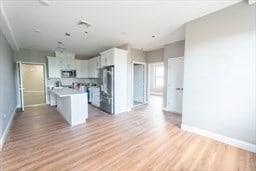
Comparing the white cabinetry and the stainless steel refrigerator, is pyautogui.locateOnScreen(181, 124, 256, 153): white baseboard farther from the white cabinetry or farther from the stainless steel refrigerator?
the white cabinetry

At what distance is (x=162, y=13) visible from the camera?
2760 mm

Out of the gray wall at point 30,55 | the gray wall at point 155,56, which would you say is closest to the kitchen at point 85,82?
the gray wall at point 30,55

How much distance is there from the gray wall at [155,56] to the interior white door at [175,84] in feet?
3.10

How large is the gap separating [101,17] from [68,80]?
5.29 m

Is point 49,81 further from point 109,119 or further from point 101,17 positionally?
point 101,17

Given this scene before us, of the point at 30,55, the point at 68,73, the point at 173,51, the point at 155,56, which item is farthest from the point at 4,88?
the point at 155,56

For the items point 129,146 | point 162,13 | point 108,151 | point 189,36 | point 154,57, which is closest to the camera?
point 108,151

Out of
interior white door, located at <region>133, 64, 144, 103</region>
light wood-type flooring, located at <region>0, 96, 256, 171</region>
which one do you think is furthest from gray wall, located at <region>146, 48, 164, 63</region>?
light wood-type flooring, located at <region>0, 96, 256, 171</region>

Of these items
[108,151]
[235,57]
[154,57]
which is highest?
[154,57]

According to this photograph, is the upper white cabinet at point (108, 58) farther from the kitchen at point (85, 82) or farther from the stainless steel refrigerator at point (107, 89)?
the stainless steel refrigerator at point (107, 89)

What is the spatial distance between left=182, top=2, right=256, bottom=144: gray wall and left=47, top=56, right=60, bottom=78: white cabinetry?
233 inches

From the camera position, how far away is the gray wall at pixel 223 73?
7.84 feet

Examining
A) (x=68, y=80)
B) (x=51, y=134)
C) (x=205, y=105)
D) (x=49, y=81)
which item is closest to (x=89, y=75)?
(x=68, y=80)

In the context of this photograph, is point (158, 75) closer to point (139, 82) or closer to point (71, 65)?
point (139, 82)
